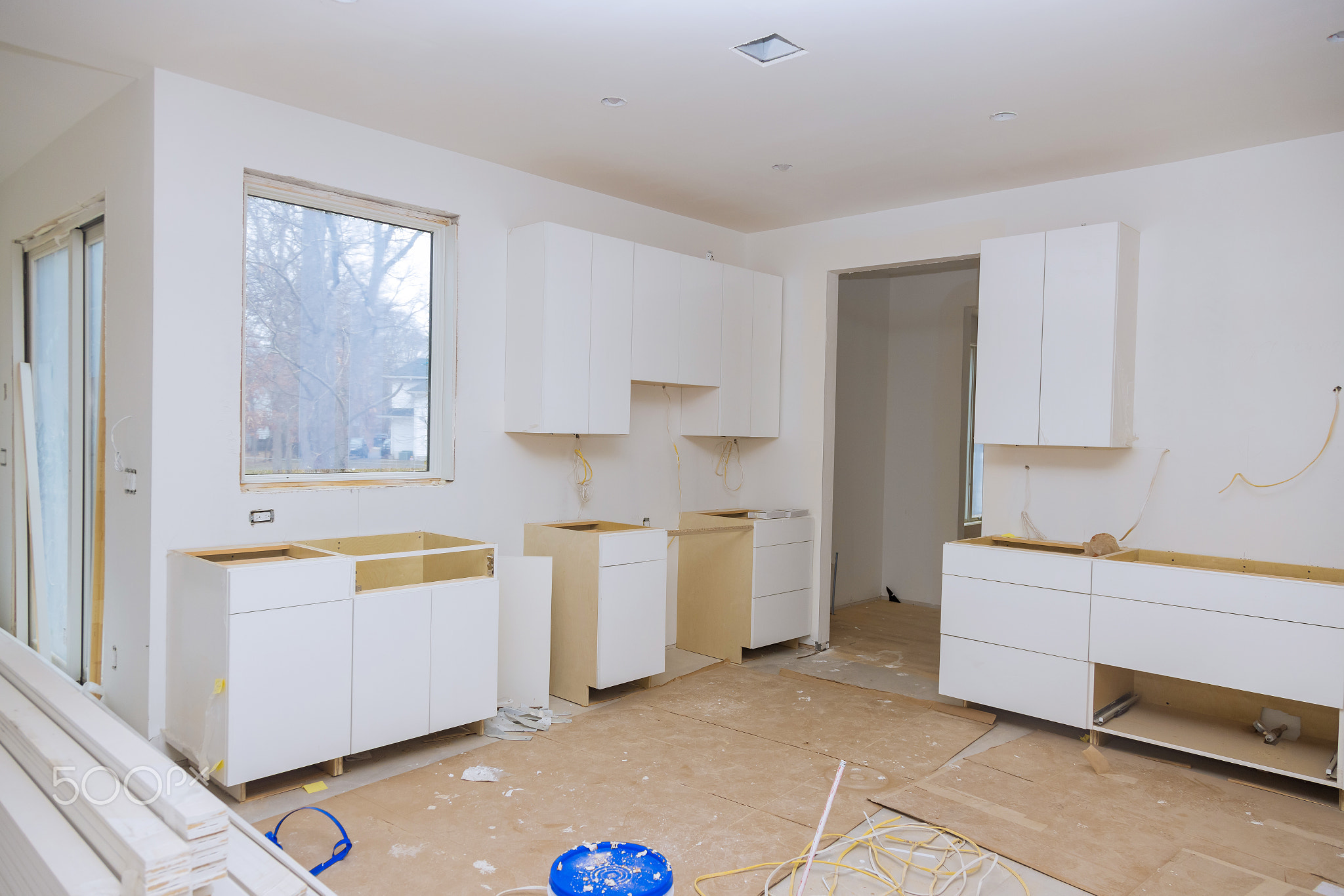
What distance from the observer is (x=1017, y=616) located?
154 inches

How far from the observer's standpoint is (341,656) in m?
3.13

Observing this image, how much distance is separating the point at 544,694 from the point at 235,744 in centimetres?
142

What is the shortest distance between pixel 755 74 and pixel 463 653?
261 cm

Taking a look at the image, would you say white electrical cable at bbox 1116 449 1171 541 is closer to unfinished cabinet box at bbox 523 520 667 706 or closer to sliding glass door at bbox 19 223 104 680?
unfinished cabinet box at bbox 523 520 667 706

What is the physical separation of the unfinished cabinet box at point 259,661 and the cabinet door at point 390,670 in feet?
→ 0.15

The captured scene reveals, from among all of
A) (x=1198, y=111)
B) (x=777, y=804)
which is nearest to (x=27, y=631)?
(x=777, y=804)

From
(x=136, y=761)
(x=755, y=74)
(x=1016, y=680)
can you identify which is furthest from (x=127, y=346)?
(x=1016, y=680)

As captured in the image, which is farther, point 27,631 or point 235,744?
point 27,631

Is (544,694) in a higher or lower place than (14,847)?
lower

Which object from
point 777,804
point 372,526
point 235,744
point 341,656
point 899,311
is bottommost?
point 777,804

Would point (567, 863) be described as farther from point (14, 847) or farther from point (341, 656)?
point (341, 656)

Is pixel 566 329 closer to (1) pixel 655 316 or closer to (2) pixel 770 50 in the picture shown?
(1) pixel 655 316

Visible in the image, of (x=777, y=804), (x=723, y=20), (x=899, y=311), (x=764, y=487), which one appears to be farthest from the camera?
(x=899, y=311)

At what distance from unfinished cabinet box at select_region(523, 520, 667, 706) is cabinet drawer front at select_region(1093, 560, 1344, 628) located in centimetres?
211
